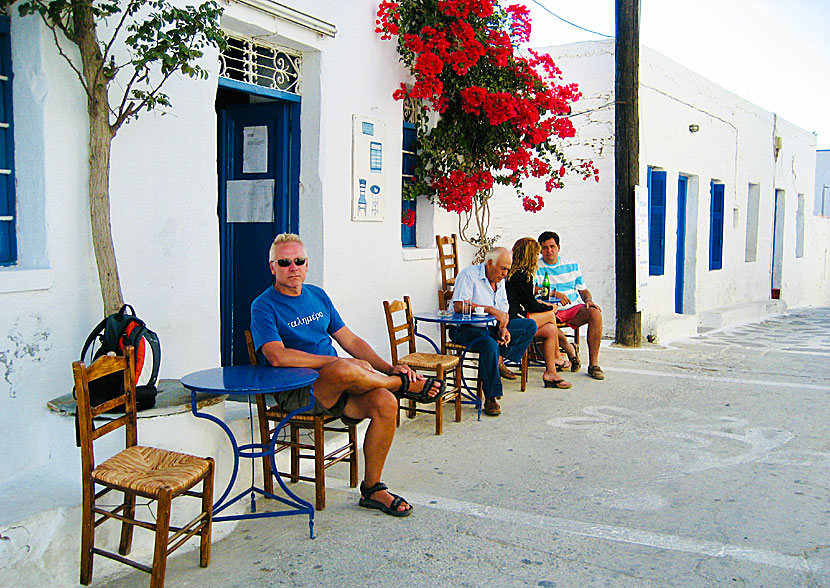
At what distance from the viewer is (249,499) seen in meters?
4.28

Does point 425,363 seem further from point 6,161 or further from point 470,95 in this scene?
point 6,161

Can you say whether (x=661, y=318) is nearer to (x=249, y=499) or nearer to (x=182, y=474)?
(x=249, y=499)

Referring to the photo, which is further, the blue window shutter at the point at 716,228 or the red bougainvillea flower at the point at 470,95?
the blue window shutter at the point at 716,228

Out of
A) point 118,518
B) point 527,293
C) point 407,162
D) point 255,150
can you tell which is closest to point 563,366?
point 527,293

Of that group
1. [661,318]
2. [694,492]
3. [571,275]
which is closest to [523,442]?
[694,492]

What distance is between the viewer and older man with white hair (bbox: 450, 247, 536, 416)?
20.1 feet

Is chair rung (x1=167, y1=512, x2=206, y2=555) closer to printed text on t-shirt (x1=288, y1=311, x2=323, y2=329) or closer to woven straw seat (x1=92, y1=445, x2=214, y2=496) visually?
woven straw seat (x1=92, y1=445, x2=214, y2=496)

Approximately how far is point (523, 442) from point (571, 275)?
8.93ft

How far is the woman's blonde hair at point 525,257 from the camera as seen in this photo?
6.89m

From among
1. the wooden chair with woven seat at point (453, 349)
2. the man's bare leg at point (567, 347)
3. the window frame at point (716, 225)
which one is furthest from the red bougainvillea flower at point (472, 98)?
the window frame at point (716, 225)

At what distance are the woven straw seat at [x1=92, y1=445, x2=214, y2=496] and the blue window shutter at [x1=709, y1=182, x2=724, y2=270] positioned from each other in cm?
1222

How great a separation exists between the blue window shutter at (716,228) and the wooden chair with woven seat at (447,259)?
7883 mm

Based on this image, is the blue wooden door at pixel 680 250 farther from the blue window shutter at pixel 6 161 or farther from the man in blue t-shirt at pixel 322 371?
the blue window shutter at pixel 6 161

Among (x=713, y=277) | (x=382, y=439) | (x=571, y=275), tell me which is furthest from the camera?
(x=713, y=277)
